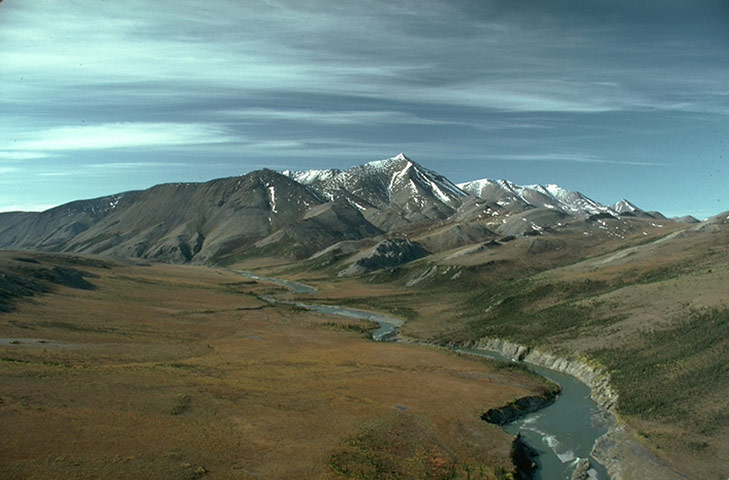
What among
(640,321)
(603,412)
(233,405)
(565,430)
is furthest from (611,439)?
(640,321)

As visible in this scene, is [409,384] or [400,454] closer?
[400,454]

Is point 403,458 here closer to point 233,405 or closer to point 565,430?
point 233,405

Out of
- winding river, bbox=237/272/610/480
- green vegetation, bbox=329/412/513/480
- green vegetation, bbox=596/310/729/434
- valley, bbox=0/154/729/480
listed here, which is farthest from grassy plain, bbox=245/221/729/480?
green vegetation, bbox=329/412/513/480

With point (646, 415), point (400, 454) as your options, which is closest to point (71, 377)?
point (400, 454)

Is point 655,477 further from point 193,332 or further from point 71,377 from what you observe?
point 193,332

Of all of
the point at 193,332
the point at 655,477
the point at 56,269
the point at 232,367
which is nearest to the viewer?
the point at 655,477

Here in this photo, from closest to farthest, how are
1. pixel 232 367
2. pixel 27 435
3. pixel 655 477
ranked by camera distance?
pixel 27 435, pixel 655 477, pixel 232 367
